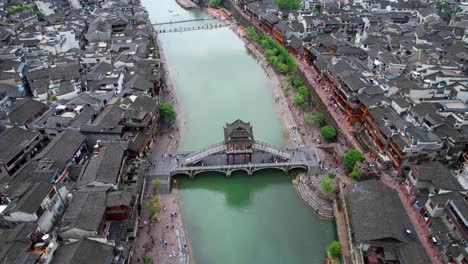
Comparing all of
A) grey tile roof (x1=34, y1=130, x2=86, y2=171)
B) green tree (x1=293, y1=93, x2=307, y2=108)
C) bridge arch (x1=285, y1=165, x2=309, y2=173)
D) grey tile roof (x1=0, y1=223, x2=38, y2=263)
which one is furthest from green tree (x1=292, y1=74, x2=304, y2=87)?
grey tile roof (x1=0, y1=223, x2=38, y2=263)

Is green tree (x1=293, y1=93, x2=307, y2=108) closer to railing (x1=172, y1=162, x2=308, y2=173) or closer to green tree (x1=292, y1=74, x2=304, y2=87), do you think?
green tree (x1=292, y1=74, x2=304, y2=87)

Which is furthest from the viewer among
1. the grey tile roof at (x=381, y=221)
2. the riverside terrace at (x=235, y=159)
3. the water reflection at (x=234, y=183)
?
the water reflection at (x=234, y=183)

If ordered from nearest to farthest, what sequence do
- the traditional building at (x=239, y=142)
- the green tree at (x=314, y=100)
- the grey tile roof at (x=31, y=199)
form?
the grey tile roof at (x=31, y=199)
the traditional building at (x=239, y=142)
the green tree at (x=314, y=100)

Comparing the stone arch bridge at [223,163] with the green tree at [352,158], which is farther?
the stone arch bridge at [223,163]

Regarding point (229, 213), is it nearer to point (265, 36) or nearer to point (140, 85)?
point (140, 85)

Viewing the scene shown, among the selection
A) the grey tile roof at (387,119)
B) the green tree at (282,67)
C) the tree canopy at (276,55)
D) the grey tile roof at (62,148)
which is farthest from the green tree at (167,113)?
the grey tile roof at (387,119)

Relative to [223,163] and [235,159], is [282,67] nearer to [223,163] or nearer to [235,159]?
[235,159]

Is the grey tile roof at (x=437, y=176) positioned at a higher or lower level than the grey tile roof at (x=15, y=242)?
lower

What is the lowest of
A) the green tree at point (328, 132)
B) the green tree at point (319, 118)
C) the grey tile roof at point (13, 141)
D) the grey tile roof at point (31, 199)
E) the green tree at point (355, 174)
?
the green tree at point (355, 174)

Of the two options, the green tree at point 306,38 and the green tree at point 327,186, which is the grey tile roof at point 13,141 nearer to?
the green tree at point 327,186
